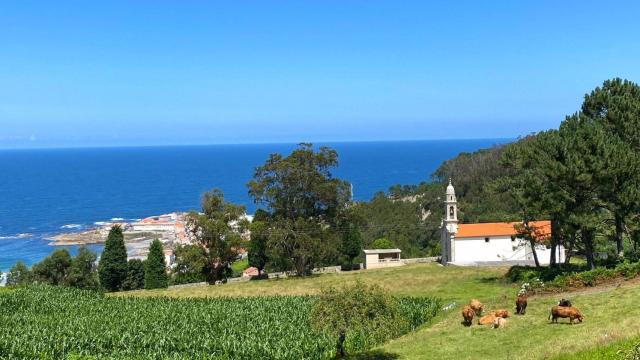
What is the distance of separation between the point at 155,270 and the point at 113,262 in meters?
6.73

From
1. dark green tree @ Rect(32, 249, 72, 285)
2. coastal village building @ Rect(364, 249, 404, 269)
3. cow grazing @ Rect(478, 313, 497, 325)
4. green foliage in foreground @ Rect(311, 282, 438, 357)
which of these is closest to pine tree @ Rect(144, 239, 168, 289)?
dark green tree @ Rect(32, 249, 72, 285)

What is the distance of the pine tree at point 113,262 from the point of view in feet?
206

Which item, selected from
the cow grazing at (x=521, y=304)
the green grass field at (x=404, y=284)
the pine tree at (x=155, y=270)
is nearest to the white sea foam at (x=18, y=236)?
the pine tree at (x=155, y=270)

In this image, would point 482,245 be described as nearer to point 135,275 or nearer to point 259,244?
point 259,244

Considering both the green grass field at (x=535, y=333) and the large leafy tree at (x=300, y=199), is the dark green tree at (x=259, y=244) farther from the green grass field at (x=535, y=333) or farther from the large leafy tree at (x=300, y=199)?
the green grass field at (x=535, y=333)

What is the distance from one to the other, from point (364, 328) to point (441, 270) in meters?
35.2

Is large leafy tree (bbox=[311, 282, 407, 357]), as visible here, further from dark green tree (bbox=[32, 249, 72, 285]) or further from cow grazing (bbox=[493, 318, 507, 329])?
dark green tree (bbox=[32, 249, 72, 285])

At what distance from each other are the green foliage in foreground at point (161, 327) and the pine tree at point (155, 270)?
10612mm

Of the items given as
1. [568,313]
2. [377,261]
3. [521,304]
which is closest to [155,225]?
[377,261]

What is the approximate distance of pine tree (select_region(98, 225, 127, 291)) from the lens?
206 ft

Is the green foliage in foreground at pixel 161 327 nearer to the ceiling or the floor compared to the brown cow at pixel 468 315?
nearer to the floor

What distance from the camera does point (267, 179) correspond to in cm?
5969

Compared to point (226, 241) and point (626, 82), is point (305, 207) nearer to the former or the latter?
point (226, 241)

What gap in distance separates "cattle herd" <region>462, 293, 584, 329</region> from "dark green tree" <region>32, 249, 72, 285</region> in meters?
56.6
